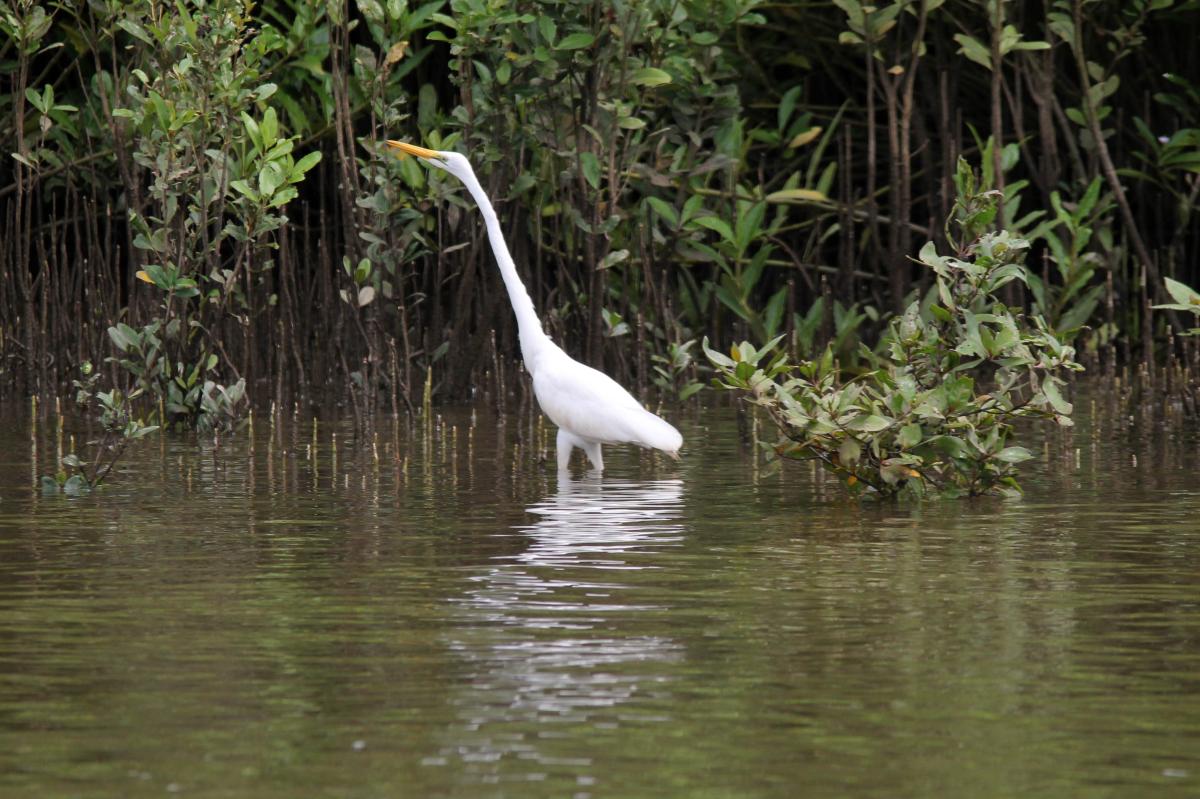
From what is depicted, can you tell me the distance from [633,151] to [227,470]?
4.06 metres

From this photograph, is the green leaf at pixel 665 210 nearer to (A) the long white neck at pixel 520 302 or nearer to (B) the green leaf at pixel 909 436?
(A) the long white neck at pixel 520 302

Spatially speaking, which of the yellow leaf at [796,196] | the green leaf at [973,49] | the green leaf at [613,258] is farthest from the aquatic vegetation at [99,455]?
the green leaf at [973,49]

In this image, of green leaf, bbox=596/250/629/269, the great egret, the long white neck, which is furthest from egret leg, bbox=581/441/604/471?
green leaf, bbox=596/250/629/269

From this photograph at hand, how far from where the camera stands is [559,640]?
4.48 metres

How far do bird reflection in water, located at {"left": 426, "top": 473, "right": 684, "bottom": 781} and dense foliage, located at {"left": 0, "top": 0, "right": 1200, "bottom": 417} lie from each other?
3.57m

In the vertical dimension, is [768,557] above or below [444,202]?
below

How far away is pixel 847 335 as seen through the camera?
38.2ft

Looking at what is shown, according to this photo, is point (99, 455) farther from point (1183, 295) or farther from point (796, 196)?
point (796, 196)

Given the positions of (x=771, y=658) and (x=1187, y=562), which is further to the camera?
(x=1187, y=562)

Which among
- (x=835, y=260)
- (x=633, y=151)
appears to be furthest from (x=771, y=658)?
(x=835, y=260)

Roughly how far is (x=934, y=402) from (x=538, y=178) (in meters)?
5.03

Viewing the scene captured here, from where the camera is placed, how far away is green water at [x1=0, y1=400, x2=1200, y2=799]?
3.47 metres

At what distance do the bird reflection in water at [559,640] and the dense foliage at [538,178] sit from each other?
11.7 ft

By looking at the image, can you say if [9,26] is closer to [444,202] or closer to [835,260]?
[444,202]
